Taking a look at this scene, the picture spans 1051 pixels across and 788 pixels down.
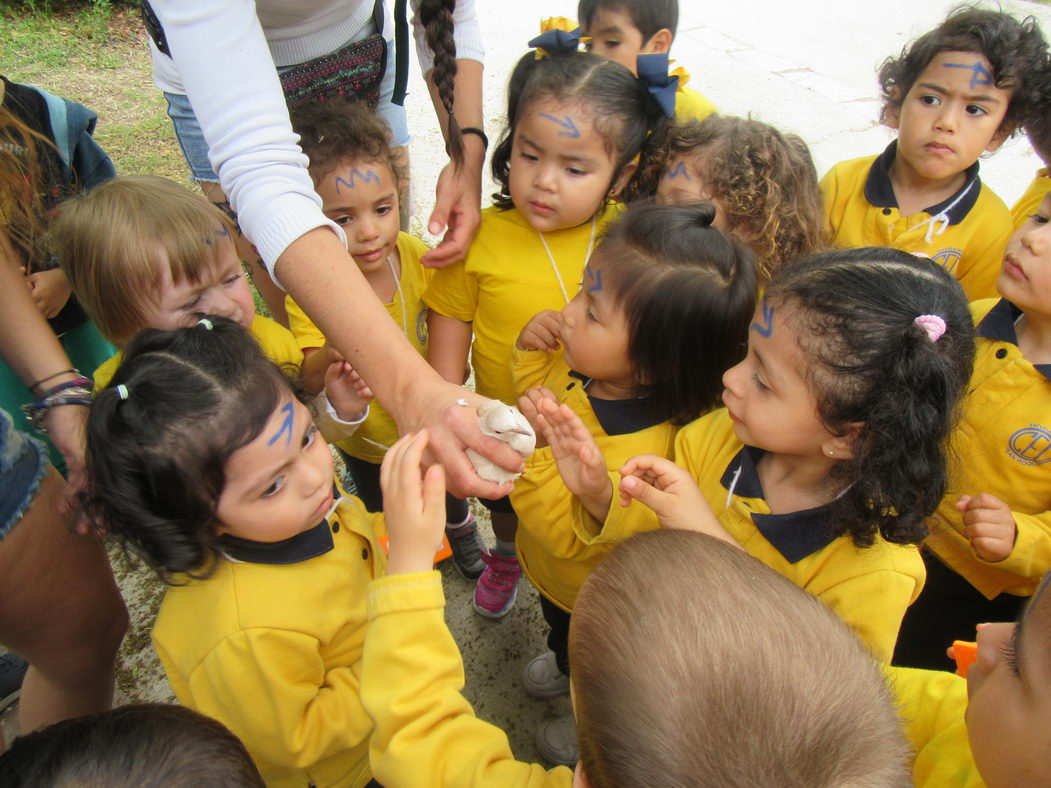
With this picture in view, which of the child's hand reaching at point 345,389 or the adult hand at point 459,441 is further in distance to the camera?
the child's hand reaching at point 345,389

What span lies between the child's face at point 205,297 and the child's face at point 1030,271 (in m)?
1.96

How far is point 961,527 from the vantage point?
1.71 meters

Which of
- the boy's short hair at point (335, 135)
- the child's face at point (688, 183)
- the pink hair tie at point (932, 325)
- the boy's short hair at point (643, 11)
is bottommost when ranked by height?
the pink hair tie at point (932, 325)

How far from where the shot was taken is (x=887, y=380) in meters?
1.25

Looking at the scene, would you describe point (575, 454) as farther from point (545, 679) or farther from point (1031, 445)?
point (1031, 445)

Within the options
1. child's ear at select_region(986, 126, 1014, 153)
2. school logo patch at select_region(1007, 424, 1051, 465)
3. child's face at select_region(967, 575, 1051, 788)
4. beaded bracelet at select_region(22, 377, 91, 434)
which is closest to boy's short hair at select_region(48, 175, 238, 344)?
beaded bracelet at select_region(22, 377, 91, 434)

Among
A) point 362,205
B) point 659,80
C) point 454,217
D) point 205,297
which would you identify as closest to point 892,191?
point 659,80

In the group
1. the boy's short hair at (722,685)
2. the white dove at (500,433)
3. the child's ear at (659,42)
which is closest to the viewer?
the boy's short hair at (722,685)

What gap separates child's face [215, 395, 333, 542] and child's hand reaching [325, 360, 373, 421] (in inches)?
19.4

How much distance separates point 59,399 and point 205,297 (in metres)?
0.44

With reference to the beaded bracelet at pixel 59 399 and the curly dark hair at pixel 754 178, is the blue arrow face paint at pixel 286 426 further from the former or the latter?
the curly dark hair at pixel 754 178

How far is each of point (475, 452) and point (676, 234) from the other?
764 millimetres

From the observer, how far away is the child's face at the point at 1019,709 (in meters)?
0.79

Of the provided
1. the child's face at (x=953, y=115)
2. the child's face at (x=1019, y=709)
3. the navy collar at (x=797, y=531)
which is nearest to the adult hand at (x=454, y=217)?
the navy collar at (x=797, y=531)
